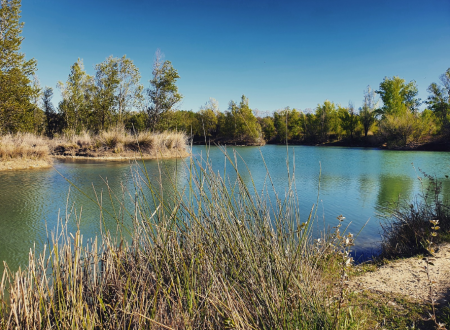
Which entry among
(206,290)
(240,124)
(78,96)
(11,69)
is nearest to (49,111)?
(78,96)

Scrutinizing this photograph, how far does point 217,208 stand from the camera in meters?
1.93

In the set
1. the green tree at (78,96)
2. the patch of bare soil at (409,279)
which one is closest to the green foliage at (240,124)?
the green tree at (78,96)

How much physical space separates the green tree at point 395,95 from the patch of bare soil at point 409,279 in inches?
1719

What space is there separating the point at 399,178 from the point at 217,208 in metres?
11.7

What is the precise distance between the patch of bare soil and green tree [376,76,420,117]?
43.7 m

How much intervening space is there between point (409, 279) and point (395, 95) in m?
47.7

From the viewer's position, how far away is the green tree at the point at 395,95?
41.3 metres

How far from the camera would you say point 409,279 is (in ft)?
9.31

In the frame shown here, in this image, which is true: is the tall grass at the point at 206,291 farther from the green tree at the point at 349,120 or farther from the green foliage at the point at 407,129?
the green tree at the point at 349,120

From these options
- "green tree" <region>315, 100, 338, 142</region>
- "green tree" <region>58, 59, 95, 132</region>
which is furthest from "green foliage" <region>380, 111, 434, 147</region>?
"green tree" <region>58, 59, 95, 132</region>

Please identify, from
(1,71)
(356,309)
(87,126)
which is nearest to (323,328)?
(356,309)

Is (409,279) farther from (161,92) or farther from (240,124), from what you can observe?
(240,124)

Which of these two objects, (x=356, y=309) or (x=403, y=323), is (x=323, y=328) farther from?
(x=403, y=323)

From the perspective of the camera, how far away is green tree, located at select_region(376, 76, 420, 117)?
4128cm
